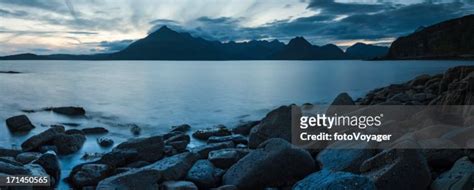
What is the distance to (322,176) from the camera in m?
6.15

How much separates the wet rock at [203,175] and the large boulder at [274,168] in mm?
357

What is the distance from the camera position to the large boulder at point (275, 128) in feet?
34.6

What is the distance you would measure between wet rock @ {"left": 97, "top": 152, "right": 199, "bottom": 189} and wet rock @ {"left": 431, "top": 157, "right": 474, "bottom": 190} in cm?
434

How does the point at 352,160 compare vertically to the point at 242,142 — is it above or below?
above

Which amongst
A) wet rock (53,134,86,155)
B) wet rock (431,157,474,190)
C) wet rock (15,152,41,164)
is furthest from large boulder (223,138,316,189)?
wet rock (53,134,86,155)

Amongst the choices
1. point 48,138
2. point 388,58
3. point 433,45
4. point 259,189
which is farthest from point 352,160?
point 388,58

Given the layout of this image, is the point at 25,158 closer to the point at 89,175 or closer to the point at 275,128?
the point at 89,175

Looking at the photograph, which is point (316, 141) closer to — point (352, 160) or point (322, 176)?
point (352, 160)

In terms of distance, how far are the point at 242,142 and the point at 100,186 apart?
20.2 ft

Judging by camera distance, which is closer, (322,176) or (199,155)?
(322,176)

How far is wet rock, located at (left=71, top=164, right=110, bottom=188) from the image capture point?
8352 millimetres

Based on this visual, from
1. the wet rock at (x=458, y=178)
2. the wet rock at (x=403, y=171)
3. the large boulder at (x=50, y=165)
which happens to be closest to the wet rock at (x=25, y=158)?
the large boulder at (x=50, y=165)

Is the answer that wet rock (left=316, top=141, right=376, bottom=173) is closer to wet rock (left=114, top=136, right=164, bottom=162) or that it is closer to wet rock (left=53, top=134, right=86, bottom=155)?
wet rock (left=114, top=136, right=164, bottom=162)

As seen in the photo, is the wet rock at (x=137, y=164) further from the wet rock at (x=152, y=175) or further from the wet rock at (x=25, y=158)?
the wet rock at (x=25, y=158)
